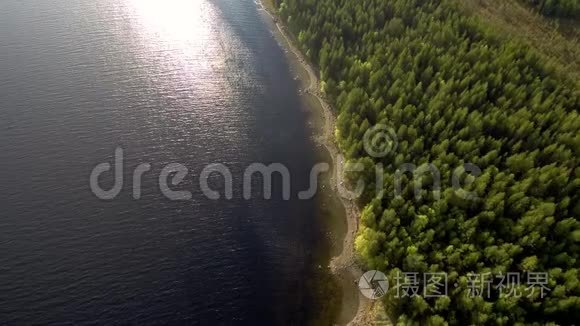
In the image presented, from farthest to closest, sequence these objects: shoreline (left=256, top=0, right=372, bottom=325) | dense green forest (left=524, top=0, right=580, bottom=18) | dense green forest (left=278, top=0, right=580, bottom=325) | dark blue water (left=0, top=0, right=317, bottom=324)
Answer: dense green forest (left=524, top=0, right=580, bottom=18) → shoreline (left=256, top=0, right=372, bottom=325) → dark blue water (left=0, top=0, right=317, bottom=324) → dense green forest (left=278, top=0, right=580, bottom=325)

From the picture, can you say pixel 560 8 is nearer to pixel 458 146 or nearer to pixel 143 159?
pixel 458 146

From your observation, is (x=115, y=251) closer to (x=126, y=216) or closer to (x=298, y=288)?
(x=126, y=216)

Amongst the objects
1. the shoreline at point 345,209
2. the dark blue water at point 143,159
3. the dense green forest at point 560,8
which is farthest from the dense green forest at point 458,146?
the dense green forest at point 560,8

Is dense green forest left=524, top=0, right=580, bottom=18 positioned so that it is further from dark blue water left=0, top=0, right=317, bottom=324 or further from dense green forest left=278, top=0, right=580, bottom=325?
dark blue water left=0, top=0, right=317, bottom=324

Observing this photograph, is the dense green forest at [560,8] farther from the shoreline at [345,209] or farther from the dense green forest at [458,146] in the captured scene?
the shoreline at [345,209]

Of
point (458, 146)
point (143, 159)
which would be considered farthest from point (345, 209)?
point (143, 159)

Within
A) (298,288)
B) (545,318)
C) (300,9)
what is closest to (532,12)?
(300,9)

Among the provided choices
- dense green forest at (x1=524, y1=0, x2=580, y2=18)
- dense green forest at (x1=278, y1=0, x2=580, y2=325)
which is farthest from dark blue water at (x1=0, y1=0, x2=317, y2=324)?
dense green forest at (x1=524, y1=0, x2=580, y2=18)

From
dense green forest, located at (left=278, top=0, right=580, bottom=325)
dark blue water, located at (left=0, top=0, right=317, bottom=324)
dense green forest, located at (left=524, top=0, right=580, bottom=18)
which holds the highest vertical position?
dense green forest, located at (left=524, top=0, right=580, bottom=18)
